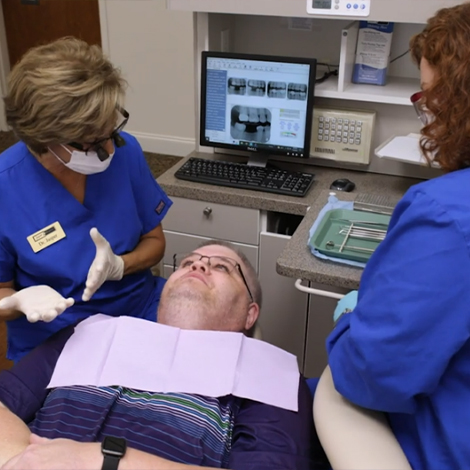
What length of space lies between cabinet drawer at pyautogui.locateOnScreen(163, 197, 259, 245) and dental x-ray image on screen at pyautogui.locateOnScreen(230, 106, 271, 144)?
1.07ft

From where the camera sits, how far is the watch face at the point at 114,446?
1012 mm

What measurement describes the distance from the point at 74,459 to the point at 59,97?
82 centimetres

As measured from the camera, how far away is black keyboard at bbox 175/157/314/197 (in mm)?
2059

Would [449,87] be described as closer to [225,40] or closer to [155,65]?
[225,40]

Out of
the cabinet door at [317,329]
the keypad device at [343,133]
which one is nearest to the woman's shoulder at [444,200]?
the cabinet door at [317,329]

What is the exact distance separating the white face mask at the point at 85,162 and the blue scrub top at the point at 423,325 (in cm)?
80

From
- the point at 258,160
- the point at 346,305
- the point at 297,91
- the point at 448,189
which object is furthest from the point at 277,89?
the point at 448,189

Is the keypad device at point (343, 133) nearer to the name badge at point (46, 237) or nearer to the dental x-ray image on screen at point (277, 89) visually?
the dental x-ray image on screen at point (277, 89)

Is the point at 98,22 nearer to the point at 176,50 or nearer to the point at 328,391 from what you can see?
the point at 176,50

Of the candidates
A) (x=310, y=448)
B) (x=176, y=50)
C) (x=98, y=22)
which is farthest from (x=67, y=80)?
(x=98, y=22)

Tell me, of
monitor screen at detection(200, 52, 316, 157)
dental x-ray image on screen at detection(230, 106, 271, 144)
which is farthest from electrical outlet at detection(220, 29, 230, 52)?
dental x-ray image on screen at detection(230, 106, 271, 144)

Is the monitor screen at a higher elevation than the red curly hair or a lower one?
lower

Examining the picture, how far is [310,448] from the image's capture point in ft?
3.89

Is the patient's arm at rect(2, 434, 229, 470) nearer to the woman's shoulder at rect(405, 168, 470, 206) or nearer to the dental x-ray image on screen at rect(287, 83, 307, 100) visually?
the woman's shoulder at rect(405, 168, 470, 206)
